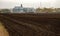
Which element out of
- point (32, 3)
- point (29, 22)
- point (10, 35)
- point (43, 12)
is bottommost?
point (10, 35)

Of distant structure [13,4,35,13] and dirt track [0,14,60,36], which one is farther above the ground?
distant structure [13,4,35,13]

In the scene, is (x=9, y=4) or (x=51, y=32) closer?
(x=51, y=32)

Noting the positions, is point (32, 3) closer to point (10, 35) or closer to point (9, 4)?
point (9, 4)

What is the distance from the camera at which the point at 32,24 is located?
67.7 inches

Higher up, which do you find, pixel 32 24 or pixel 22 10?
pixel 22 10

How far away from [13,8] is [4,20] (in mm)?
200

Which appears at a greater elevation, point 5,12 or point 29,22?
point 5,12

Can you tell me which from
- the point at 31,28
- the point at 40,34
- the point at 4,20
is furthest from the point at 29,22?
the point at 4,20

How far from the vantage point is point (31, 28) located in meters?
1.70

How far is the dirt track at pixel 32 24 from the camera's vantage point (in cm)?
167

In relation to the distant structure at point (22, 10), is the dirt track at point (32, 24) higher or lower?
lower

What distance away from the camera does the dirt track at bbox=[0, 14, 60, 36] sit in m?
1.67

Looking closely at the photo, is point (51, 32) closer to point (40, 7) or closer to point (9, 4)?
point (40, 7)

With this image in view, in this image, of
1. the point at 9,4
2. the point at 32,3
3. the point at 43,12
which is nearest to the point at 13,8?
the point at 9,4
